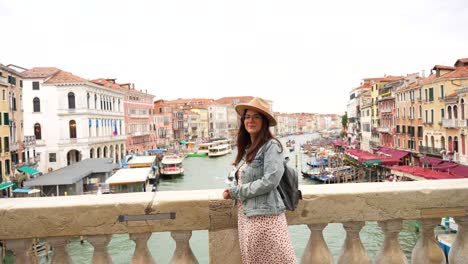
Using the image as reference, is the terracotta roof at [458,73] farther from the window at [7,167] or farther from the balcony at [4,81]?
the window at [7,167]

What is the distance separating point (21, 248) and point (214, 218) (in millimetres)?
951

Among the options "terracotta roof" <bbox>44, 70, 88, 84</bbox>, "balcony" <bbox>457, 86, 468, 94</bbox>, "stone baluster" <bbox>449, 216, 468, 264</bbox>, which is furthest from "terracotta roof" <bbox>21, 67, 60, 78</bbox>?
"stone baluster" <bbox>449, 216, 468, 264</bbox>

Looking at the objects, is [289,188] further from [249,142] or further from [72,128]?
[72,128]

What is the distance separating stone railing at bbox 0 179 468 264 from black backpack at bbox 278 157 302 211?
0.18 meters

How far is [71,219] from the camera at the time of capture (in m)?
2.00

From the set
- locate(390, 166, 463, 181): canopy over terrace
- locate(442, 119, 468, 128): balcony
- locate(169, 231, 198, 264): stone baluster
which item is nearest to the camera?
locate(169, 231, 198, 264): stone baluster

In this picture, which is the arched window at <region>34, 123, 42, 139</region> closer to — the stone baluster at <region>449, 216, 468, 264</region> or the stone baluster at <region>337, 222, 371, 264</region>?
the stone baluster at <region>337, 222, 371, 264</region>

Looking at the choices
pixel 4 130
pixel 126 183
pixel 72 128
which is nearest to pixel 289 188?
pixel 126 183

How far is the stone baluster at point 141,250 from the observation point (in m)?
2.01

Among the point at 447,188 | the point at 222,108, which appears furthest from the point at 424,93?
the point at 222,108

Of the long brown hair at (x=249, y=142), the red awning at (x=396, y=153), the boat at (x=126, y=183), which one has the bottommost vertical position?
the boat at (x=126, y=183)

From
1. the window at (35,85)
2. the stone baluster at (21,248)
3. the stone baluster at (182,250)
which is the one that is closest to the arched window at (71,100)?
the window at (35,85)

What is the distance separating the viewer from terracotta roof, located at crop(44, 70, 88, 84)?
3331 cm

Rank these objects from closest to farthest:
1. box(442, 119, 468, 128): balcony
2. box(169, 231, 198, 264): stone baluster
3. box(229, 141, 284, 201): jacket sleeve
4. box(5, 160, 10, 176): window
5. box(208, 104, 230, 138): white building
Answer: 1. box(229, 141, 284, 201): jacket sleeve
2. box(169, 231, 198, 264): stone baluster
3. box(5, 160, 10, 176): window
4. box(442, 119, 468, 128): balcony
5. box(208, 104, 230, 138): white building
